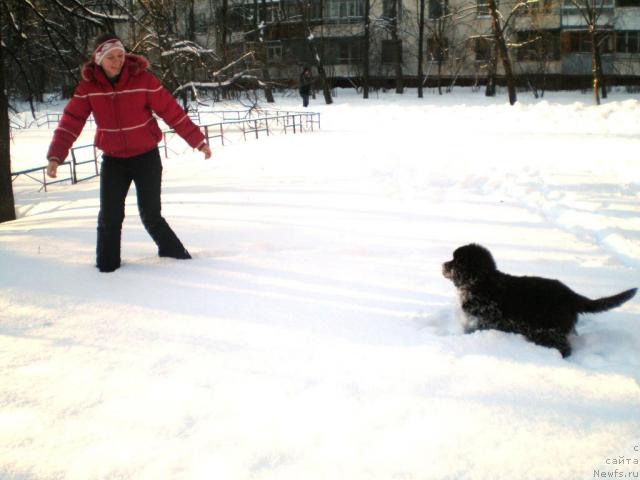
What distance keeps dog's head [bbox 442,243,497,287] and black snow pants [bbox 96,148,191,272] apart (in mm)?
2378

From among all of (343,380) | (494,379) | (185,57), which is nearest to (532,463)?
(494,379)

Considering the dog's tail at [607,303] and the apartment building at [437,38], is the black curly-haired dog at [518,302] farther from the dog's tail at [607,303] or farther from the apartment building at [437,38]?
the apartment building at [437,38]

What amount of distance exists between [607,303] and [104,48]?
3.63m

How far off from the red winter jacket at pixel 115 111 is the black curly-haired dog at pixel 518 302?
247 centimetres

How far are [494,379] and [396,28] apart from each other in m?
42.0

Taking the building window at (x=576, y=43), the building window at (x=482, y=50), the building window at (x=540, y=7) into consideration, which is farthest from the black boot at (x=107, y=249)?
the building window at (x=576, y=43)

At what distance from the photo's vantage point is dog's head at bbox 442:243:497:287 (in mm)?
3206

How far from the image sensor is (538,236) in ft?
17.8

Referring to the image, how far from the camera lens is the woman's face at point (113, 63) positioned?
382 cm

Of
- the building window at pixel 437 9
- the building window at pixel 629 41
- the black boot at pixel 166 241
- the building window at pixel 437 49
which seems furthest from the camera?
the building window at pixel 437 9

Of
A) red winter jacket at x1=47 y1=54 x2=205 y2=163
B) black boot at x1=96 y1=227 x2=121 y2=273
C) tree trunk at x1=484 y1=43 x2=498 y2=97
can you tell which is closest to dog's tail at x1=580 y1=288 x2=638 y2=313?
red winter jacket at x1=47 y1=54 x2=205 y2=163

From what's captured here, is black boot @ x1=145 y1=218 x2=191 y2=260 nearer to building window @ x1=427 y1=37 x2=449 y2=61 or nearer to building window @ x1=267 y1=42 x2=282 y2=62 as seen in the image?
building window @ x1=427 y1=37 x2=449 y2=61

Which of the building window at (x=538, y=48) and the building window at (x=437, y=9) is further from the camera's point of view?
the building window at (x=437, y=9)

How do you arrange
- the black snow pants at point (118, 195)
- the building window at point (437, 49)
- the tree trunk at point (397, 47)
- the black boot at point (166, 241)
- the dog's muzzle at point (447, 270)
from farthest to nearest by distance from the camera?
the building window at point (437, 49), the tree trunk at point (397, 47), the black boot at point (166, 241), the black snow pants at point (118, 195), the dog's muzzle at point (447, 270)
